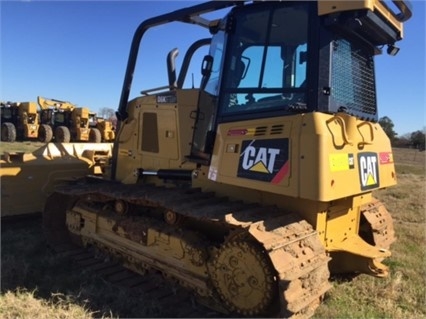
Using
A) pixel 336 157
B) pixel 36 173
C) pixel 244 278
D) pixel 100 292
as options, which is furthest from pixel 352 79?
pixel 36 173

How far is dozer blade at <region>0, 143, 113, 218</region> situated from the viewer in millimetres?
6172

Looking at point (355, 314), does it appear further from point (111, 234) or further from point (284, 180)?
point (111, 234)

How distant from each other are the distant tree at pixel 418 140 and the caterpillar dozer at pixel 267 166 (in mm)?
42970

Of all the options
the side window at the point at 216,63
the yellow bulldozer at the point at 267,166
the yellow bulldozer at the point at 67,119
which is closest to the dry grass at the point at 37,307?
the yellow bulldozer at the point at 267,166

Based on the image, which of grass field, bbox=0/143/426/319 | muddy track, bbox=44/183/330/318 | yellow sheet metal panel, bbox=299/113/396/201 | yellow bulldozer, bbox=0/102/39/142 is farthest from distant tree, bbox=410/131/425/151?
muddy track, bbox=44/183/330/318

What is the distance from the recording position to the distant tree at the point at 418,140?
44.2 metres

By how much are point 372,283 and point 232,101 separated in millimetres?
2741

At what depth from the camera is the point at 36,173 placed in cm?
642

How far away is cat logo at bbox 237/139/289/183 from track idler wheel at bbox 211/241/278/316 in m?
0.64

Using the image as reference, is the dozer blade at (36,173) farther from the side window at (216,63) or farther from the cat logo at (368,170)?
the cat logo at (368,170)

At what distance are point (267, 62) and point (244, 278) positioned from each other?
2061 mm

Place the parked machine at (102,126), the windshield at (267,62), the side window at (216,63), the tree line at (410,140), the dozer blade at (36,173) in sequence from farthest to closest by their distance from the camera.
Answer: the tree line at (410,140), the parked machine at (102,126), the dozer blade at (36,173), the side window at (216,63), the windshield at (267,62)

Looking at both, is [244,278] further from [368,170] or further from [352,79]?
[352,79]

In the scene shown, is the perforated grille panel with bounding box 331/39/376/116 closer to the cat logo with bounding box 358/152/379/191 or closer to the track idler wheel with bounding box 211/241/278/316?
the cat logo with bounding box 358/152/379/191
